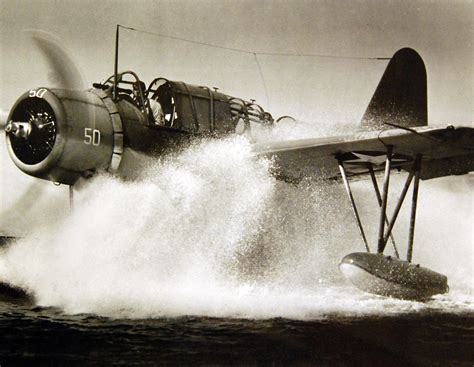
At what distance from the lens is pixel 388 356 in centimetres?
427

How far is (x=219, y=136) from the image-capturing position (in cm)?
869

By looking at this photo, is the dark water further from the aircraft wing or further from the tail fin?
the tail fin

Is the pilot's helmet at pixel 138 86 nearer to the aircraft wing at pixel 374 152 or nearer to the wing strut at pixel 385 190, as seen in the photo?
the aircraft wing at pixel 374 152

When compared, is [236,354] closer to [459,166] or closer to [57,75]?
[57,75]

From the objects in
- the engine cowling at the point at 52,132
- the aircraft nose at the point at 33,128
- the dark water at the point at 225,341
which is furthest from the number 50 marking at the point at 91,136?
the dark water at the point at 225,341

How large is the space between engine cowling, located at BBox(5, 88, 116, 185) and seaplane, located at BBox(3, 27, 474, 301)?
1 centimetres

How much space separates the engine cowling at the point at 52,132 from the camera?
250 inches

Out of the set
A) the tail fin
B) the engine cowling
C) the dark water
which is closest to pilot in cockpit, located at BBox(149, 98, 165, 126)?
the engine cowling

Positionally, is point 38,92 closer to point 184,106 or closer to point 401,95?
point 184,106

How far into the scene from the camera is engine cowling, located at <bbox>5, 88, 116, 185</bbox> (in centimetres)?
635

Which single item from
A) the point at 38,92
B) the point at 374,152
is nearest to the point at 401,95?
the point at 374,152

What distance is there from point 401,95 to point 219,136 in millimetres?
3988

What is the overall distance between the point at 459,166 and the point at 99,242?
21.8 feet

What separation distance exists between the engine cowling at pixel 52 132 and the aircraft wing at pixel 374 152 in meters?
3.05
